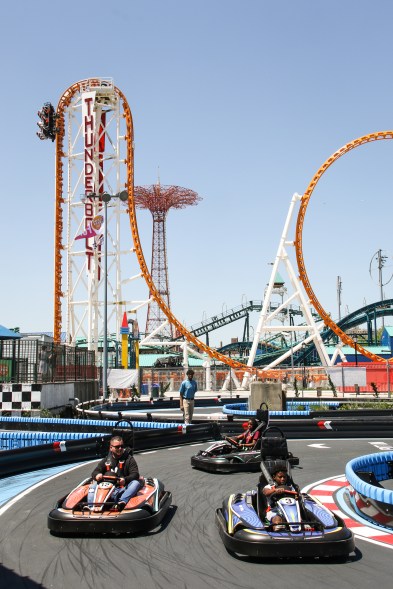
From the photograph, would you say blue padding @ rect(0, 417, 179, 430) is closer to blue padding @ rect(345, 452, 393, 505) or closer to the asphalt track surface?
blue padding @ rect(345, 452, 393, 505)

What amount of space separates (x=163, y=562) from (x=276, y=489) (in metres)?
1.32

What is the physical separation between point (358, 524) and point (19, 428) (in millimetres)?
11903

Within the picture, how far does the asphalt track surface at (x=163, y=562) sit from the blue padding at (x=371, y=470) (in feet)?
2.46

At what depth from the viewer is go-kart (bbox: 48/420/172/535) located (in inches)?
257

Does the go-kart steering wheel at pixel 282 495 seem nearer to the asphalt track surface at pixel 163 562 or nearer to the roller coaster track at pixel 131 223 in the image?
the asphalt track surface at pixel 163 562

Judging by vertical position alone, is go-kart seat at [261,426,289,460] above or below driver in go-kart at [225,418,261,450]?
above

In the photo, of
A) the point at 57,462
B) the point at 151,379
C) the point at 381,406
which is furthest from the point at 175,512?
the point at 151,379

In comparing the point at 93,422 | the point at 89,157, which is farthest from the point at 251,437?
the point at 89,157

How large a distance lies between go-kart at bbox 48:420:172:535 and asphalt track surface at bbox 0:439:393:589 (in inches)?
5.1

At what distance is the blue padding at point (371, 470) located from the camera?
720 centimetres

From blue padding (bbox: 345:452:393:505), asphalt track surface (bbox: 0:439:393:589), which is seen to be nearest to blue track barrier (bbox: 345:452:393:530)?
blue padding (bbox: 345:452:393:505)

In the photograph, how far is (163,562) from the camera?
5.84 meters

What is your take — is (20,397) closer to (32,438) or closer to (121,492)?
(32,438)

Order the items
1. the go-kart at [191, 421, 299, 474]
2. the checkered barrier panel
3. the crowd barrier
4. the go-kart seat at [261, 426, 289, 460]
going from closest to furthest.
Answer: the go-kart seat at [261, 426, 289, 460] → the go-kart at [191, 421, 299, 474] → the crowd barrier → the checkered barrier panel
